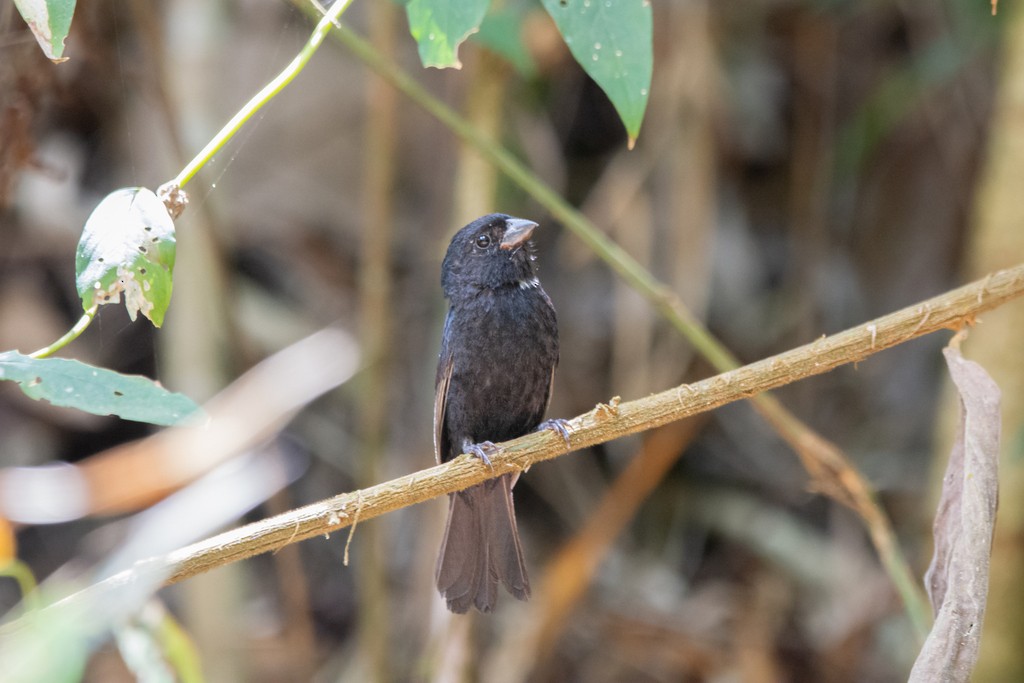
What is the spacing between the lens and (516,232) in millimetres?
2949

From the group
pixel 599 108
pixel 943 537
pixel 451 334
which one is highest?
pixel 599 108

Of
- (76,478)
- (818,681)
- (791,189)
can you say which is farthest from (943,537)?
(791,189)

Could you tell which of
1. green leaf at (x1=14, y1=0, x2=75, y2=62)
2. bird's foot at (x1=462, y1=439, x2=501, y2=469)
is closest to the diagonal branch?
bird's foot at (x1=462, y1=439, x2=501, y2=469)

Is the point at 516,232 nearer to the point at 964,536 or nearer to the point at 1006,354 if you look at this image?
the point at 964,536

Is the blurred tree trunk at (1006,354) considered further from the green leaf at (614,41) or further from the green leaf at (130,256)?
the green leaf at (130,256)

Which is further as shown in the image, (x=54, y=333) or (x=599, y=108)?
(x=599, y=108)

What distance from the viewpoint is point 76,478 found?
4.08 m

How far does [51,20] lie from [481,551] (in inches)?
63.4

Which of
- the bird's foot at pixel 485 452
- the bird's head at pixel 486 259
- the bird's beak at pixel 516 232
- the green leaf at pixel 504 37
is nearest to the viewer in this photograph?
the bird's foot at pixel 485 452

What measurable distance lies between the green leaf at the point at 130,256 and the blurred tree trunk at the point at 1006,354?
7.56 feet

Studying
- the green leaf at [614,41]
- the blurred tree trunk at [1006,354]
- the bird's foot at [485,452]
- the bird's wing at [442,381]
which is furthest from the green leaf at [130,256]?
the blurred tree trunk at [1006,354]

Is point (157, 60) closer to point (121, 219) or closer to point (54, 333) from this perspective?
point (54, 333)

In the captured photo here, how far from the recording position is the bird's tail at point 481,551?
2.52 meters

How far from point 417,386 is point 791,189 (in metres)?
2.06
